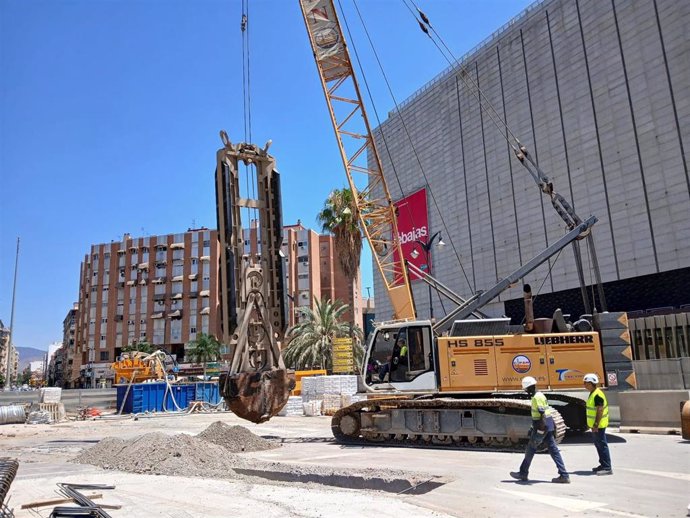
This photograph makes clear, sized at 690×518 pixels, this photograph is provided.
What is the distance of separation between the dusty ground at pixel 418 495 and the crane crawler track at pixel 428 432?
547mm

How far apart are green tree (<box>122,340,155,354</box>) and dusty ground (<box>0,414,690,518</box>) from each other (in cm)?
6727

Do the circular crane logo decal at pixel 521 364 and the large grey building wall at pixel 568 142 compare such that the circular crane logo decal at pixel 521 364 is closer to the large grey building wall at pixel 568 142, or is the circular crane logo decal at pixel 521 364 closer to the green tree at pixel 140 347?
the large grey building wall at pixel 568 142

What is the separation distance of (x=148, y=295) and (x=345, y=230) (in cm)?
5534

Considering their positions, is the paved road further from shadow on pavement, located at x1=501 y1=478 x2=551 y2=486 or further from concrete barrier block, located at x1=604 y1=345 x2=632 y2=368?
shadow on pavement, located at x1=501 y1=478 x2=551 y2=486

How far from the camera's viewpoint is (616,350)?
13469 mm

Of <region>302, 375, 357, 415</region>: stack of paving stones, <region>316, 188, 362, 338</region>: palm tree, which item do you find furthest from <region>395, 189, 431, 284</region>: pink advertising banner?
<region>302, 375, 357, 415</region>: stack of paving stones

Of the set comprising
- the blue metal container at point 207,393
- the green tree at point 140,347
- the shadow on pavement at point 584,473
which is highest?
the green tree at point 140,347

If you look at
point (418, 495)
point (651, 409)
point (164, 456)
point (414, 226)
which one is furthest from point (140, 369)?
point (418, 495)

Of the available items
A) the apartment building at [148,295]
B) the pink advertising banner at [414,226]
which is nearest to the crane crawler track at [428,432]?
the pink advertising banner at [414,226]

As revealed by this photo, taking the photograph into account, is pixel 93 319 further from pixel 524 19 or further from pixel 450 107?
pixel 524 19

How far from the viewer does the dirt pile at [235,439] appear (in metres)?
13.3

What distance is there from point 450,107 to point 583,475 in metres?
38.6

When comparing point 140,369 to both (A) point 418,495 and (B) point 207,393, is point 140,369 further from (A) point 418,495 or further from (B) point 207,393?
(A) point 418,495

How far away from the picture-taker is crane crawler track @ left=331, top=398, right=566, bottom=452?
12.5 m
